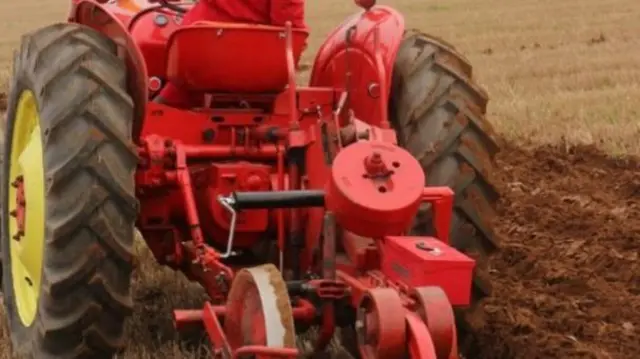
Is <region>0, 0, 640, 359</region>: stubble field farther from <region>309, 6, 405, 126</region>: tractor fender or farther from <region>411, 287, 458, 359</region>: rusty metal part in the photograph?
<region>411, 287, 458, 359</region>: rusty metal part

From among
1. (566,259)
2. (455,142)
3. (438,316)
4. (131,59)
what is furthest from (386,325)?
(566,259)

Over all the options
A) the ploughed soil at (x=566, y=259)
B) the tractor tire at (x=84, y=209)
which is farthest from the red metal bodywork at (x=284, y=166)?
the ploughed soil at (x=566, y=259)

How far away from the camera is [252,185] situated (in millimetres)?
4648

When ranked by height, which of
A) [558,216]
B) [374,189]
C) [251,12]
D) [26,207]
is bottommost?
[558,216]

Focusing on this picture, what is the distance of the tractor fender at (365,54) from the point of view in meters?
4.66

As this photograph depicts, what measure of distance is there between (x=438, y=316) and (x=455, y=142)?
1.40 metres

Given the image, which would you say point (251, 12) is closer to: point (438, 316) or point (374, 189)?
point (374, 189)

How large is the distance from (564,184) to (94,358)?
4.80 metres

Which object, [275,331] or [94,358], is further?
[94,358]

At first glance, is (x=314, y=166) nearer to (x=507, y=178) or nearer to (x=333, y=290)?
(x=333, y=290)

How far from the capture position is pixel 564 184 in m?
8.09

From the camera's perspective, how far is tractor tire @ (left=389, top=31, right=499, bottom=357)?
441 centimetres

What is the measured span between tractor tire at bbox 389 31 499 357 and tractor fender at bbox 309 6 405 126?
0.13m

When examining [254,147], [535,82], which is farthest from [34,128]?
[535,82]
